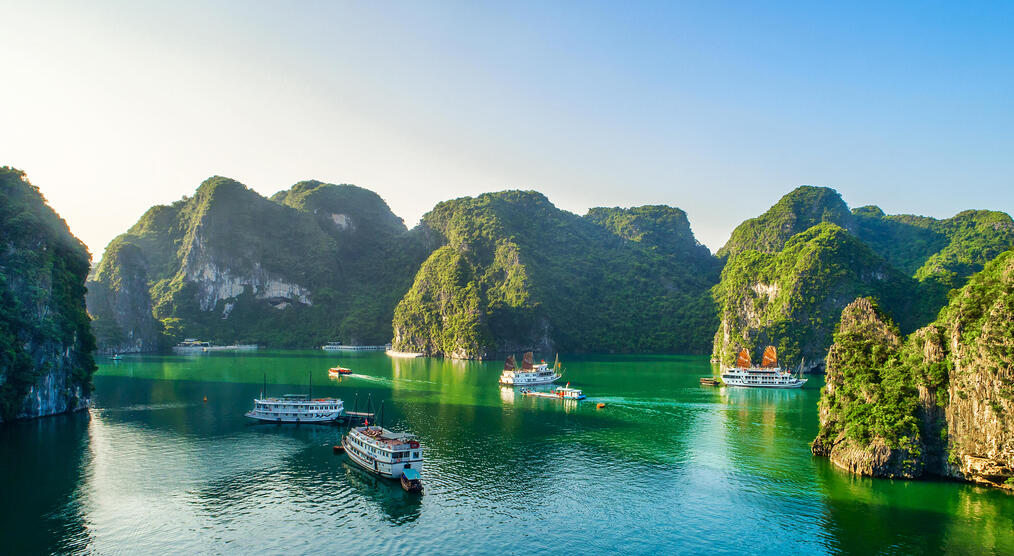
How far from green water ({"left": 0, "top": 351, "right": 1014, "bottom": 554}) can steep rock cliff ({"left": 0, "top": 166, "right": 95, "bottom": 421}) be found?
3.70m

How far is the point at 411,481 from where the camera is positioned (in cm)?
4259

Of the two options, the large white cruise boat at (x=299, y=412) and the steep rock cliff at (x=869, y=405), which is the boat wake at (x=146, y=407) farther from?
the steep rock cliff at (x=869, y=405)

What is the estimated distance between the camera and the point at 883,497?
41094mm

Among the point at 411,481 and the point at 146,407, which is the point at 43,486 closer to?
the point at 411,481

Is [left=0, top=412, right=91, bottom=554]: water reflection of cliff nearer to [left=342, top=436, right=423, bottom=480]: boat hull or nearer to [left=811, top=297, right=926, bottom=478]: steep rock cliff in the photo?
[left=342, top=436, right=423, bottom=480]: boat hull

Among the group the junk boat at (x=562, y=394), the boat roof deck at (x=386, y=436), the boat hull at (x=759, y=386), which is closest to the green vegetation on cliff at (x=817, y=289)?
the boat hull at (x=759, y=386)

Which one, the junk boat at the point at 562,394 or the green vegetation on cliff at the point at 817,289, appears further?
the green vegetation on cliff at the point at 817,289

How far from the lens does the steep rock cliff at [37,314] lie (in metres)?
63.4

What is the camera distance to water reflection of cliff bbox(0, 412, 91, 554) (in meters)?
33.6

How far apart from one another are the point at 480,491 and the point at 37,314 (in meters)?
59.4

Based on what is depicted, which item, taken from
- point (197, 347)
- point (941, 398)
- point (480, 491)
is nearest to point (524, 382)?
point (480, 491)

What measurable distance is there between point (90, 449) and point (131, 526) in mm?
24145

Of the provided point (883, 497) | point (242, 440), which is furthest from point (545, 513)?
point (242, 440)

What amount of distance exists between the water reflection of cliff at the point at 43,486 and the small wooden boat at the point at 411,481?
19.4 metres
